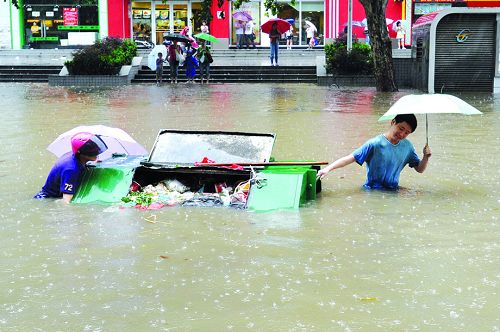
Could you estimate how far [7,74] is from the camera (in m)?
32.9

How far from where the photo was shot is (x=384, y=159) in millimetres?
8852

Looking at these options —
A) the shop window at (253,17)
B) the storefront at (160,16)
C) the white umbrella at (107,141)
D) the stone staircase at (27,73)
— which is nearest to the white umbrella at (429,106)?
the white umbrella at (107,141)

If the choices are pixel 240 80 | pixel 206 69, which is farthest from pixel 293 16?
pixel 206 69

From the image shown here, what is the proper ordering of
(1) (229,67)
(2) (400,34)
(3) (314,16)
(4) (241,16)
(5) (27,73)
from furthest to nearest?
(3) (314,16), (4) (241,16), (2) (400,34), (5) (27,73), (1) (229,67)

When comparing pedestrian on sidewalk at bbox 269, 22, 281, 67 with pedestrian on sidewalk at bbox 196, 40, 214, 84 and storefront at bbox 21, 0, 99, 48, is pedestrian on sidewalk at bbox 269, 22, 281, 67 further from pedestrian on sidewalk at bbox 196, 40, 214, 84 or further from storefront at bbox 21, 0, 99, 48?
storefront at bbox 21, 0, 99, 48

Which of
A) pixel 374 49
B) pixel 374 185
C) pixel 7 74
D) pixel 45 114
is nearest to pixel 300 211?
pixel 374 185

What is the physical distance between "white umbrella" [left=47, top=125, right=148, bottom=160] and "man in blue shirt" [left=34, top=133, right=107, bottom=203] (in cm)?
21

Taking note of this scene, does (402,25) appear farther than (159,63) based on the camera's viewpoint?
Yes

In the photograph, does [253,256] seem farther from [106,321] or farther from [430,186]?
[430,186]

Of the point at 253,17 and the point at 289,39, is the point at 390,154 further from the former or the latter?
the point at 253,17

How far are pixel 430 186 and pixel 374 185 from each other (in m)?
0.79

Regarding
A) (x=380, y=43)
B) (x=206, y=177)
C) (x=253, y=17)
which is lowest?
(x=206, y=177)

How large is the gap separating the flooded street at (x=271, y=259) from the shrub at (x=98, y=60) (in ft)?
59.4

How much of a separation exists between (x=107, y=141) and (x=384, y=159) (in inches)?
120
